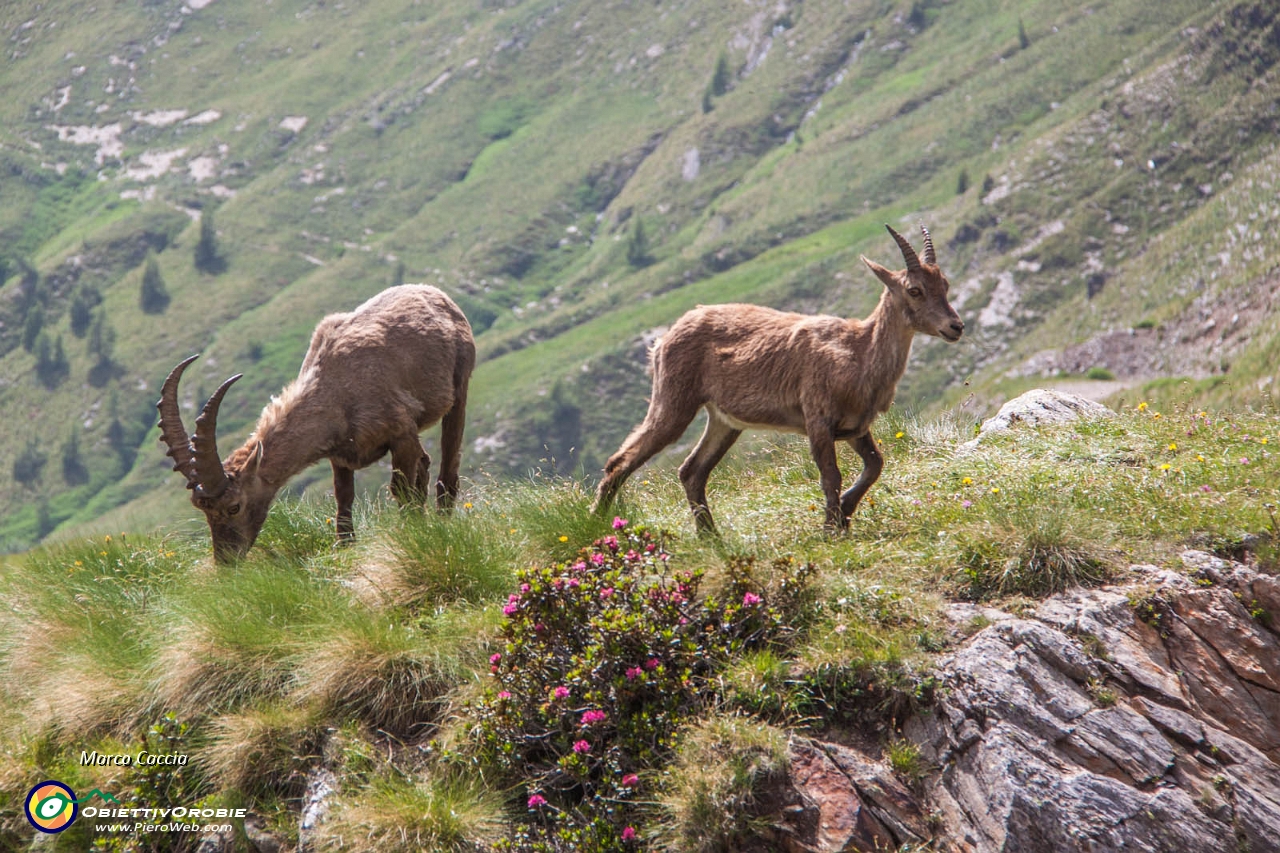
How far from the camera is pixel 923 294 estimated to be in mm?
9578

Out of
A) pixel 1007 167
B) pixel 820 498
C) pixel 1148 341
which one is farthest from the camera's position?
pixel 1007 167

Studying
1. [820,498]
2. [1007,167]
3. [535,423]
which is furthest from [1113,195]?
[820,498]

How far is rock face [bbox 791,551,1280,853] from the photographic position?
6711mm

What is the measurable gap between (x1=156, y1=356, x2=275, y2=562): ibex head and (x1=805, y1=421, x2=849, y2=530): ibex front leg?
16.3 ft

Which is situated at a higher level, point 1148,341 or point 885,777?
point 885,777

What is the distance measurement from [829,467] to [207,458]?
17.7 ft

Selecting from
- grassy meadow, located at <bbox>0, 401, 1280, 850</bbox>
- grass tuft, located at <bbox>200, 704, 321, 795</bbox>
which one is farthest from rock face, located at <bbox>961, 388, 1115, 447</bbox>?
grass tuft, located at <bbox>200, 704, 321, 795</bbox>

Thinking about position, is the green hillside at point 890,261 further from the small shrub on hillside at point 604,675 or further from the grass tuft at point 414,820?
the grass tuft at point 414,820

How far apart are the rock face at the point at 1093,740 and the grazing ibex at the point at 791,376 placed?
2.22m

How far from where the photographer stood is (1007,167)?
141875 mm

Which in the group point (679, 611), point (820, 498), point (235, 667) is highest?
point (679, 611)

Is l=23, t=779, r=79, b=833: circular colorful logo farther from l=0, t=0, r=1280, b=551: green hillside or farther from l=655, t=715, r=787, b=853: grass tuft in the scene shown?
l=0, t=0, r=1280, b=551: green hillside

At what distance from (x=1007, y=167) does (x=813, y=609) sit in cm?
14472

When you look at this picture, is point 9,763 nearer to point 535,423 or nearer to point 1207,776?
point 1207,776
